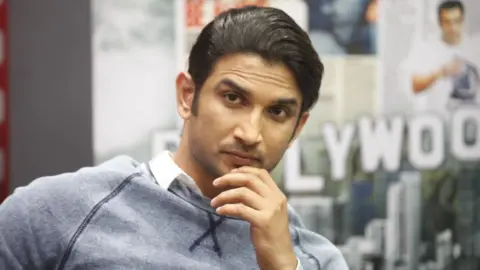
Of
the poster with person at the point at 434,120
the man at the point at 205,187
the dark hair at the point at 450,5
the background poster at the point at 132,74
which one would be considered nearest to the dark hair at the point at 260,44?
the man at the point at 205,187

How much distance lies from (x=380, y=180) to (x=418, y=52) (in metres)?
0.36

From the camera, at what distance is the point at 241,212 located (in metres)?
0.83

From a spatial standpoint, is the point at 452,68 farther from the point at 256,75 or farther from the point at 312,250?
the point at 256,75

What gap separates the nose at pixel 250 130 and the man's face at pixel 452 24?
99 cm

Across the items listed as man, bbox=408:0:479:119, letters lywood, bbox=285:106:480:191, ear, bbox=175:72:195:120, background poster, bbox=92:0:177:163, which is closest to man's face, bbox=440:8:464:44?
man, bbox=408:0:479:119

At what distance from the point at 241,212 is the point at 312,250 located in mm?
307

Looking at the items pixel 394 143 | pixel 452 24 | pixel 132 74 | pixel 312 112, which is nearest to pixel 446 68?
pixel 452 24

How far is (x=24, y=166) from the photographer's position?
1524mm

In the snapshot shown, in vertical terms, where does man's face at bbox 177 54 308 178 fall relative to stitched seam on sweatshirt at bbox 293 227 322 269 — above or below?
above

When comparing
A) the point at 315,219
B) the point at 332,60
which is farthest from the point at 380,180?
the point at 332,60

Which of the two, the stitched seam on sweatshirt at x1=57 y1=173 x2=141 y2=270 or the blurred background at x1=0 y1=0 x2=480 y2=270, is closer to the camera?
the stitched seam on sweatshirt at x1=57 y1=173 x2=141 y2=270

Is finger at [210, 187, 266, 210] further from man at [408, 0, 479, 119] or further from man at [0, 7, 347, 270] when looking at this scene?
man at [408, 0, 479, 119]

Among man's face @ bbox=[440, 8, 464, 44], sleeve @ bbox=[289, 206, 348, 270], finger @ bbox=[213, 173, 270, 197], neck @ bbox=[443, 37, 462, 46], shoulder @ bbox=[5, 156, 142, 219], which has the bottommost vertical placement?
sleeve @ bbox=[289, 206, 348, 270]

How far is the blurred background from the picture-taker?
1.53m
